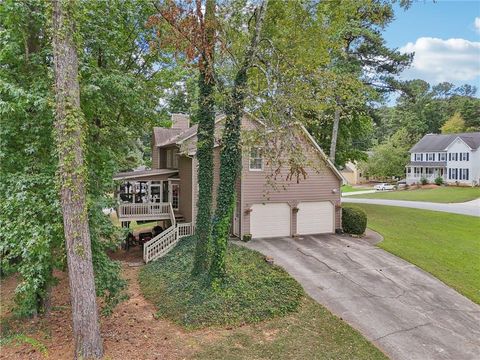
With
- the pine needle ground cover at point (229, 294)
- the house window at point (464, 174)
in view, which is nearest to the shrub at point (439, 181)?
the house window at point (464, 174)

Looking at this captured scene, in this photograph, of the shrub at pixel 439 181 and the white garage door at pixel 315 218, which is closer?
the white garage door at pixel 315 218

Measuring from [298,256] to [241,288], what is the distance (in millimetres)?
4468

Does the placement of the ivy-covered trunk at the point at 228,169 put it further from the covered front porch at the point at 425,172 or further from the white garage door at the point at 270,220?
the covered front porch at the point at 425,172

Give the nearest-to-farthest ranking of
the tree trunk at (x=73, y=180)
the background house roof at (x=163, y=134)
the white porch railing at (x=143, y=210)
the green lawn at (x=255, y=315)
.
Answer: the tree trunk at (x=73, y=180), the green lawn at (x=255, y=315), the white porch railing at (x=143, y=210), the background house roof at (x=163, y=134)

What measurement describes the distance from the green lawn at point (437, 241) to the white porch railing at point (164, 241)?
9274 millimetres

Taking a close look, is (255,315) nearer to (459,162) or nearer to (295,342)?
(295,342)

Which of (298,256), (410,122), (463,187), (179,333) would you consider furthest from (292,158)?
(410,122)

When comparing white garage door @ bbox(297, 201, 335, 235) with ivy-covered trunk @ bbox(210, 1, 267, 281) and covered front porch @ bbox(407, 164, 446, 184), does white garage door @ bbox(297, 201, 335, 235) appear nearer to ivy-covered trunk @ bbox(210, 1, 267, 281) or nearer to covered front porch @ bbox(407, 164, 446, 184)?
ivy-covered trunk @ bbox(210, 1, 267, 281)

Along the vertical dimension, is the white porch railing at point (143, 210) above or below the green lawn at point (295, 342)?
above

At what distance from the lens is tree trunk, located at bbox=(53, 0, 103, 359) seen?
6.27 m

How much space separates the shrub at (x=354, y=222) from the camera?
686 inches

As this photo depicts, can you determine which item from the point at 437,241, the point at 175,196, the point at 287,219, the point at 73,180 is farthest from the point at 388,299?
the point at 175,196

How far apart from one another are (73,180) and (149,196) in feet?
41.7

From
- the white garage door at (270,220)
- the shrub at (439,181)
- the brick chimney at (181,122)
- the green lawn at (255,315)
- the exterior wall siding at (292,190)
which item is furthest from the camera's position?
the shrub at (439,181)
